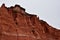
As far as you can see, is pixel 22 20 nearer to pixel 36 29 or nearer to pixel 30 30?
pixel 30 30

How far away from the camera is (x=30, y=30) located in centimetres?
4753

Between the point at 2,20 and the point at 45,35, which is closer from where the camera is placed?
the point at 2,20

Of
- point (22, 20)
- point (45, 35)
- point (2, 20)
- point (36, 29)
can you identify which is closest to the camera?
point (2, 20)

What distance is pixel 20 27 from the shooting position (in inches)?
1732

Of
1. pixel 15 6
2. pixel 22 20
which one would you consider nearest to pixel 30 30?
pixel 22 20

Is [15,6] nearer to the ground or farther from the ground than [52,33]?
farther from the ground

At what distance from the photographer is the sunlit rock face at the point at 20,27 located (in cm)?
3897

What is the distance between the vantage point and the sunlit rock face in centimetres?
3897

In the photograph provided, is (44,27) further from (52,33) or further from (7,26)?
(7,26)

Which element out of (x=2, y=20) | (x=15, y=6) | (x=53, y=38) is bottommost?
(x=53, y=38)

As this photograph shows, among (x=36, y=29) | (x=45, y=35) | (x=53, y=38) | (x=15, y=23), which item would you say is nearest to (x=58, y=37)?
(x=53, y=38)

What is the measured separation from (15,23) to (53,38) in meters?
19.8

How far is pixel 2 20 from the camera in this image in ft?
128

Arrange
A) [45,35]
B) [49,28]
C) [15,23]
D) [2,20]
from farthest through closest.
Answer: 1. [49,28]
2. [45,35]
3. [15,23]
4. [2,20]
